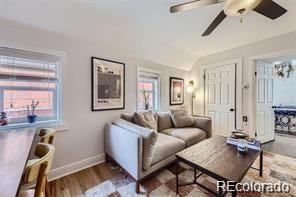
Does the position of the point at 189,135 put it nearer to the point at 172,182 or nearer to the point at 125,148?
the point at 172,182

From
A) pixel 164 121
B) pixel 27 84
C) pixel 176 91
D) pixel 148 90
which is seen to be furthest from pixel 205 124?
pixel 27 84

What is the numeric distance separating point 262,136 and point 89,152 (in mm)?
3943

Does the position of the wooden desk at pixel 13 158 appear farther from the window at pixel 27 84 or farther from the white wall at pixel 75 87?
the white wall at pixel 75 87

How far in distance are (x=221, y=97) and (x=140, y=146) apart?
2.99m

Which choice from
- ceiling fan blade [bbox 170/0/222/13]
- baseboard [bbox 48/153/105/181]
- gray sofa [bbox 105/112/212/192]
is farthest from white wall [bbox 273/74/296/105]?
baseboard [bbox 48/153/105/181]

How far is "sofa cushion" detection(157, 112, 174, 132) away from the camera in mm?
3096

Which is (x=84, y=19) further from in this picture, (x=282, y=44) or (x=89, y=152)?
(x=282, y=44)

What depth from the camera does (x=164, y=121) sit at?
3.17 meters

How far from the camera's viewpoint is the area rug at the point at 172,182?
170 cm

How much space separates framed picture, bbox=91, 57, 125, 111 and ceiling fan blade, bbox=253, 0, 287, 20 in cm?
218

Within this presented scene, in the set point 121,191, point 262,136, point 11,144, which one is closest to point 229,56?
point 262,136

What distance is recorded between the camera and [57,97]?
2119mm

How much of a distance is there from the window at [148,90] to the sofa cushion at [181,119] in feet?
1.91

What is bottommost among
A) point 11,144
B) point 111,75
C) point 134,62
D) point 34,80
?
point 11,144
